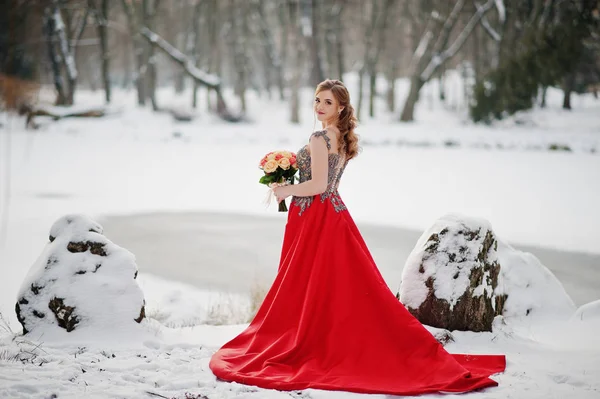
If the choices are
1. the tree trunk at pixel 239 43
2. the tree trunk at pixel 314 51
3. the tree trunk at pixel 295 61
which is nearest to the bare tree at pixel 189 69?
the tree trunk at pixel 239 43

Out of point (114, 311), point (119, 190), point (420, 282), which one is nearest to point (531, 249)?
point (420, 282)

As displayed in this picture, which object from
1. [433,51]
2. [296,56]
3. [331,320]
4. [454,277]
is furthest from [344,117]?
[433,51]

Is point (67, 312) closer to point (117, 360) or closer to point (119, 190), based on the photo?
point (117, 360)

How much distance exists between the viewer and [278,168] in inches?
152

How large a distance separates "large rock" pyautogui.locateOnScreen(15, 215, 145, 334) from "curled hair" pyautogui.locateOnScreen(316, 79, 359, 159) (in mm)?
1923

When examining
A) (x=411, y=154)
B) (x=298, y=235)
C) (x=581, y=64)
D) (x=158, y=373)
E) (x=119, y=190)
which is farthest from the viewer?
(x=581, y=64)

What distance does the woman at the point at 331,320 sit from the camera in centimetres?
344

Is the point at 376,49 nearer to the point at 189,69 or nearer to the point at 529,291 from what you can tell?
the point at 189,69

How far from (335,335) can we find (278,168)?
3.74ft

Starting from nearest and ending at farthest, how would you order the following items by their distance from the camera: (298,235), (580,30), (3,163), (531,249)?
(298,235), (531,249), (3,163), (580,30)

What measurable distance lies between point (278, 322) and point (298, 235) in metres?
0.58

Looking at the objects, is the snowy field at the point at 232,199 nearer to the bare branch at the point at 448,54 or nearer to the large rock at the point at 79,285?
the large rock at the point at 79,285

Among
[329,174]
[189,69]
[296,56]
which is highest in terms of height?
[296,56]

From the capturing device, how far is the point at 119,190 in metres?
12.4
